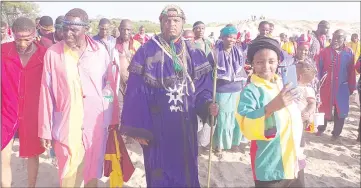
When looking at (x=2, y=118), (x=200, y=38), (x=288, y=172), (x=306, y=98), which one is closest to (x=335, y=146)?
(x=200, y=38)

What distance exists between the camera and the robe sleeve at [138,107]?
3.09 metres

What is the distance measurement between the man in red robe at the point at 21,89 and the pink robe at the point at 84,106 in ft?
1.44

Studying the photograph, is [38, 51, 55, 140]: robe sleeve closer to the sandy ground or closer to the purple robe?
the purple robe

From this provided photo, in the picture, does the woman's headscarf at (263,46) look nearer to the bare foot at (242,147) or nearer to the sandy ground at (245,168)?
the sandy ground at (245,168)

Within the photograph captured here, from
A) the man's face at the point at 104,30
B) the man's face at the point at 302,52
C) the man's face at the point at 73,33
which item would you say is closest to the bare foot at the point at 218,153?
the man's face at the point at 302,52

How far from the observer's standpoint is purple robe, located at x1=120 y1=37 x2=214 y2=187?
3.09m

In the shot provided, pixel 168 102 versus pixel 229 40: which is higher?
pixel 229 40

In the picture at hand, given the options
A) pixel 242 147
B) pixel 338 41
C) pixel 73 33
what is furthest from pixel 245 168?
pixel 73 33

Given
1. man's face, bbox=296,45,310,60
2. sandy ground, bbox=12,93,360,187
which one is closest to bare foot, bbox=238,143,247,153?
sandy ground, bbox=12,93,360,187

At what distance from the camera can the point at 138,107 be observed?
3.11m

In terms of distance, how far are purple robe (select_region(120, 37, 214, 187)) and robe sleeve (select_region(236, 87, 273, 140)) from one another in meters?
0.60

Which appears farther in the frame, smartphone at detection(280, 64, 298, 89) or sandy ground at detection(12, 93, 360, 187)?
sandy ground at detection(12, 93, 360, 187)

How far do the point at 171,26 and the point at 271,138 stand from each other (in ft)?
4.39

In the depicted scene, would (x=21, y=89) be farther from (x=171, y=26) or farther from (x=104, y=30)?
(x=104, y=30)
